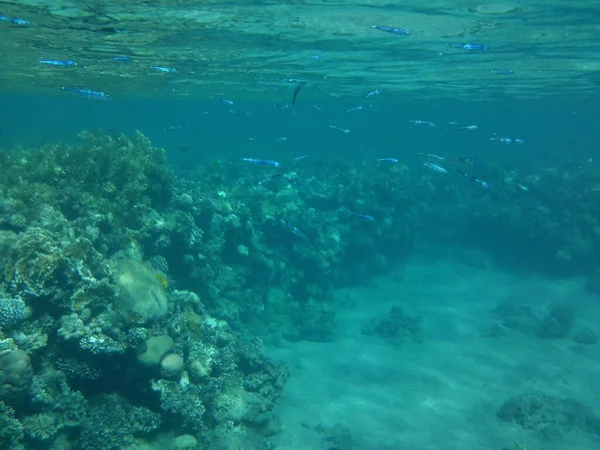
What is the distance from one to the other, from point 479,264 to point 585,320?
6576 mm

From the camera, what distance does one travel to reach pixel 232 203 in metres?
17.4

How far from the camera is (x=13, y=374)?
574 centimetres

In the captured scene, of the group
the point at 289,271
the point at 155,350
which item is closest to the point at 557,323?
the point at 289,271

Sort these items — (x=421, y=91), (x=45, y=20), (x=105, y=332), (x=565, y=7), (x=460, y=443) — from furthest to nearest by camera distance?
(x=421, y=91) < (x=45, y=20) < (x=565, y=7) < (x=460, y=443) < (x=105, y=332)

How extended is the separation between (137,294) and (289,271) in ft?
35.5

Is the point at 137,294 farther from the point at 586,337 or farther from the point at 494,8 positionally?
the point at 586,337

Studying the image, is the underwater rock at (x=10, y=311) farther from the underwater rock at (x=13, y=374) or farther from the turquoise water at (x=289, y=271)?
the underwater rock at (x=13, y=374)

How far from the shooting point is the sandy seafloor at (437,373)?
11031 mm

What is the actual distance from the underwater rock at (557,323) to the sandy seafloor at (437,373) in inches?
14.5

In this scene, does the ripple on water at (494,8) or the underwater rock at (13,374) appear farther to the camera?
the ripple on water at (494,8)

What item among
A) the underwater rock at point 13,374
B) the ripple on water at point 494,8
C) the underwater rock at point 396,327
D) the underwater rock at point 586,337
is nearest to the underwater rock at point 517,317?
the underwater rock at point 586,337

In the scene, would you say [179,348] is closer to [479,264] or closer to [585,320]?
[585,320]

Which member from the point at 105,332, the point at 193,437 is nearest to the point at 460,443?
the point at 193,437

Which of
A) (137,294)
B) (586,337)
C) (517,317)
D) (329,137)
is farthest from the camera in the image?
(329,137)
